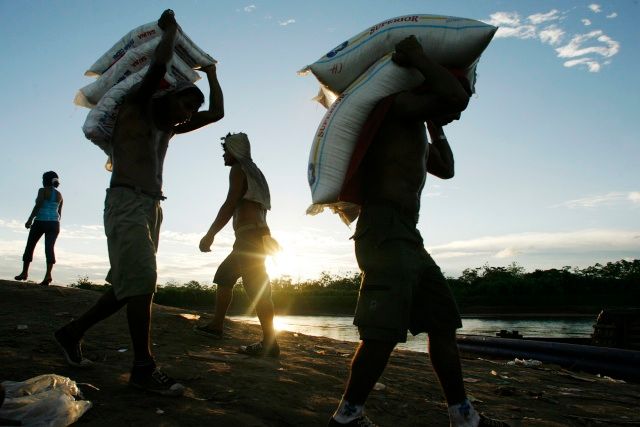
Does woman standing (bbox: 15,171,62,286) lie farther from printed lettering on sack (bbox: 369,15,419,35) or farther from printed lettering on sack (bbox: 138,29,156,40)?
printed lettering on sack (bbox: 369,15,419,35)

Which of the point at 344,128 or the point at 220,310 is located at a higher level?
the point at 344,128

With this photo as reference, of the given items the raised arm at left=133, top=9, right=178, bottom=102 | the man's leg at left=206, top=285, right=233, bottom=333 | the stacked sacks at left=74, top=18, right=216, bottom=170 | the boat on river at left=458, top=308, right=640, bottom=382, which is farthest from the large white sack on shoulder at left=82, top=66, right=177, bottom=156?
the boat on river at left=458, top=308, right=640, bottom=382

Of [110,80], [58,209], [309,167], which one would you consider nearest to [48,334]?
[110,80]

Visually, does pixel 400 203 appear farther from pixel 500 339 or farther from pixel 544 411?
pixel 500 339

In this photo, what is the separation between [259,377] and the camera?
3357 millimetres

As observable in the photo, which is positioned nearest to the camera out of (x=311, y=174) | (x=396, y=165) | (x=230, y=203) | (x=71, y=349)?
(x=396, y=165)

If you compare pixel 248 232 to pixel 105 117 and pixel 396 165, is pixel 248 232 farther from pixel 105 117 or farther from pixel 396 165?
pixel 396 165

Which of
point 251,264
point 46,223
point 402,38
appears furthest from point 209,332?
point 46,223

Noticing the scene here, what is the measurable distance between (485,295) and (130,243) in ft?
118

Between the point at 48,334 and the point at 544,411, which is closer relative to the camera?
the point at 544,411

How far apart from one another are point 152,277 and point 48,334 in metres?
1.92

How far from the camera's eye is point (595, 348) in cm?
630

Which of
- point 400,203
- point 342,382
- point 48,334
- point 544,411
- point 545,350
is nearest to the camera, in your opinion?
point 400,203

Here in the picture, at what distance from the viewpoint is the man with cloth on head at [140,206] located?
2777 millimetres
